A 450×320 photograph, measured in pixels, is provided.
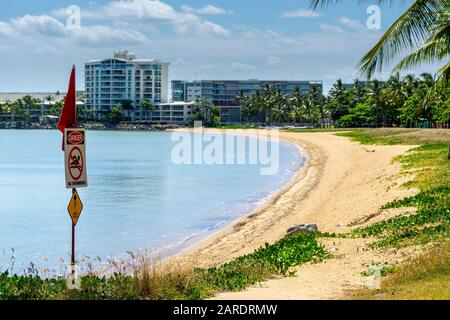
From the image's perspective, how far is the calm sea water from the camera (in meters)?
23.0

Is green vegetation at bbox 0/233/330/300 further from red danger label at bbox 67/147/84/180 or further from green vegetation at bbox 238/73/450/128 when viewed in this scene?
green vegetation at bbox 238/73/450/128

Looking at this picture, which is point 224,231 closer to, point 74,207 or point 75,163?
point 74,207

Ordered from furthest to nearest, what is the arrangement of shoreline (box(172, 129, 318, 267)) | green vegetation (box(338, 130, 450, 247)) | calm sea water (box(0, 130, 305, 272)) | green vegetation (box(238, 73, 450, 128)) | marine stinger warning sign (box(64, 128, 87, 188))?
green vegetation (box(238, 73, 450, 128)) → calm sea water (box(0, 130, 305, 272)) → shoreline (box(172, 129, 318, 267)) → green vegetation (box(338, 130, 450, 247)) → marine stinger warning sign (box(64, 128, 87, 188))

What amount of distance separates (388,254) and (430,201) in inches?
243

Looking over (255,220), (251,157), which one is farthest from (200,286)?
(251,157)

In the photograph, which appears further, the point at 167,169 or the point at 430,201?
the point at 167,169

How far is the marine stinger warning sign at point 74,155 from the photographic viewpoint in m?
11.0

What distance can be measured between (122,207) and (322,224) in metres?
12.7

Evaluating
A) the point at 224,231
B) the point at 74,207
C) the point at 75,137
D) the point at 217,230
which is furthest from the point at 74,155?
the point at 217,230

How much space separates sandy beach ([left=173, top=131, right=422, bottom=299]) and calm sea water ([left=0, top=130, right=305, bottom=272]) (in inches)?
61.0

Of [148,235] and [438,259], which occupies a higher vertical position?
[438,259]

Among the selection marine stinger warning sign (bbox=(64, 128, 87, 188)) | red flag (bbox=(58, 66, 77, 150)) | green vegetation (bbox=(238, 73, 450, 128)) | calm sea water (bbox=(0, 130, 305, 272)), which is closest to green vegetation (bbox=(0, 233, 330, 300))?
marine stinger warning sign (bbox=(64, 128, 87, 188))
